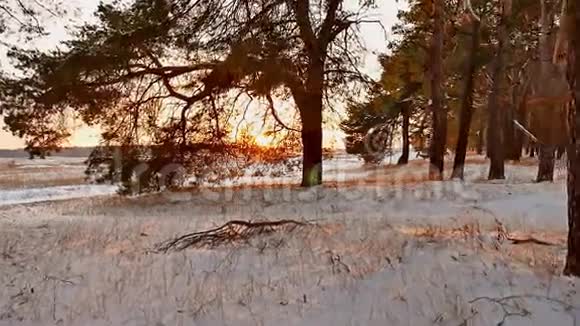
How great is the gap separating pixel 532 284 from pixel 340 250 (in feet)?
8.02

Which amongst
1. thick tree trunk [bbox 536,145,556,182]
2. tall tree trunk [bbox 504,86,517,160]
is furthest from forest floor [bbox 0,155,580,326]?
tall tree trunk [bbox 504,86,517,160]

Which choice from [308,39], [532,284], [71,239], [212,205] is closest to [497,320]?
[532,284]

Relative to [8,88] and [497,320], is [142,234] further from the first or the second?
[8,88]

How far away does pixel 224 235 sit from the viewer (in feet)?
27.8

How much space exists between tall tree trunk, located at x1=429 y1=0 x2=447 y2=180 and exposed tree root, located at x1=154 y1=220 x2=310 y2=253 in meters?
11.4

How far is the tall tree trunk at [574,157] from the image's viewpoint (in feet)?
19.6

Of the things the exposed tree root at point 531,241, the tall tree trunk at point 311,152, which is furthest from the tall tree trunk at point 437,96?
the exposed tree root at point 531,241

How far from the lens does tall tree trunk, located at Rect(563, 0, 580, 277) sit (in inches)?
235

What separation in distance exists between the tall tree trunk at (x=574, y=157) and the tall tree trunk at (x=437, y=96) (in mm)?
12795

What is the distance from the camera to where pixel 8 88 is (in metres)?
16.5

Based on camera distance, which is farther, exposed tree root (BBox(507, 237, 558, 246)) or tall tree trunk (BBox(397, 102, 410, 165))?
tall tree trunk (BBox(397, 102, 410, 165))

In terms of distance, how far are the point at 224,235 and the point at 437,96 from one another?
12522 mm

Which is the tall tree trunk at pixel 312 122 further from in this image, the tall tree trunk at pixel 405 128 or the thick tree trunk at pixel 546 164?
the tall tree trunk at pixel 405 128

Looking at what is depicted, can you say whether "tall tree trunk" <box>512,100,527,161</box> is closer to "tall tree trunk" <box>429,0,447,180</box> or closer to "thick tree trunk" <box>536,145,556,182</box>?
"thick tree trunk" <box>536,145,556,182</box>
